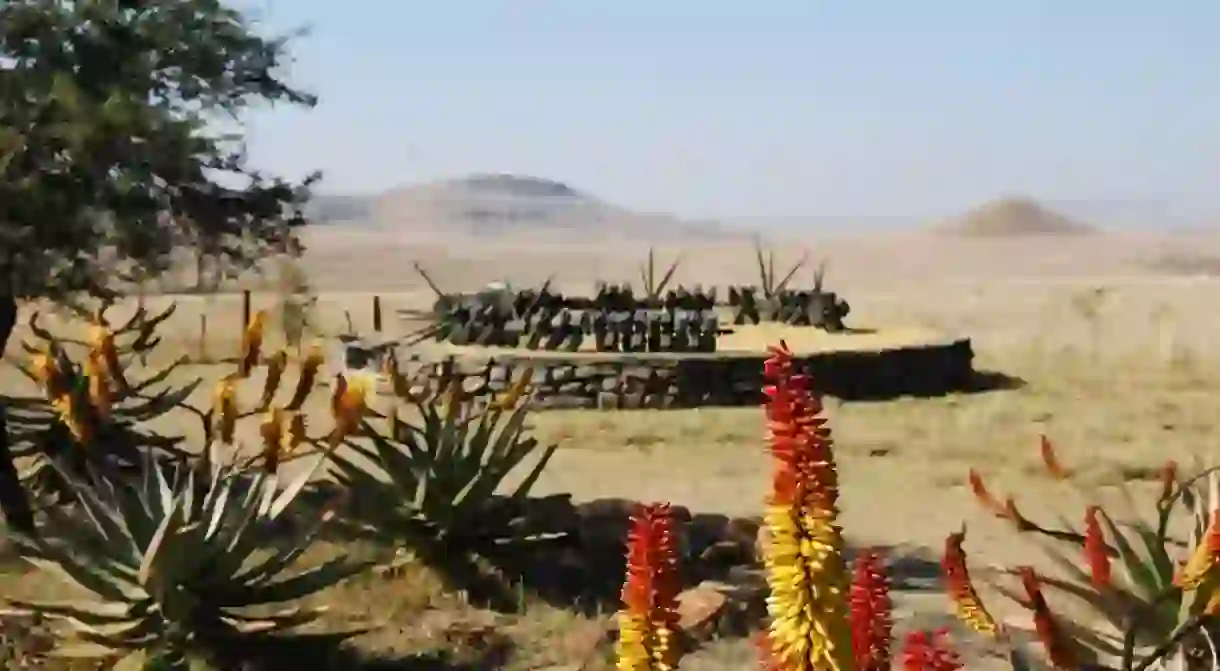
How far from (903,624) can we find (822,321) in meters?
15.5

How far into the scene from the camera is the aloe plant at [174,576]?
591 cm

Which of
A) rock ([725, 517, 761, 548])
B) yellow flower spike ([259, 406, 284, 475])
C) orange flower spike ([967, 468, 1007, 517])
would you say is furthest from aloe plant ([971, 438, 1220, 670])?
rock ([725, 517, 761, 548])

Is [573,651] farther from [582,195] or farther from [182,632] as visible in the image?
[582,195]

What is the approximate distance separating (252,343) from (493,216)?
464 feet

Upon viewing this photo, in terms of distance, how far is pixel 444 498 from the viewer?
7.99 m

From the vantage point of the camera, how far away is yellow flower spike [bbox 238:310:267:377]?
6102mm

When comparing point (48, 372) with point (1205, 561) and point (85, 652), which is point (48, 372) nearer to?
point (85, 652)

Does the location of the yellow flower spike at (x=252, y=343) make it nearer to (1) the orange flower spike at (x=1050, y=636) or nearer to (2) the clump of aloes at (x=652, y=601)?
(1) the orange flower spike at (x=1050, y=636)

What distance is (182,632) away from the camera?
19.6ft

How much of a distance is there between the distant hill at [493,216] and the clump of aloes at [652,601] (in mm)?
128022

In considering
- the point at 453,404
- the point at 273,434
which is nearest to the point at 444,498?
the point at 453,404

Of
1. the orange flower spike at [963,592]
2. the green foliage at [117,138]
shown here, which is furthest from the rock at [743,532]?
the orange flower spike at [963,592]

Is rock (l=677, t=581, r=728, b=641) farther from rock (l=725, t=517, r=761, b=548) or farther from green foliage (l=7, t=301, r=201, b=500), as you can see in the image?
green foliage (l=7, t=301, r=201, b=500)

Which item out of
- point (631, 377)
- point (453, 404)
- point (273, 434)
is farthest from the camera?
point (631, 377)
